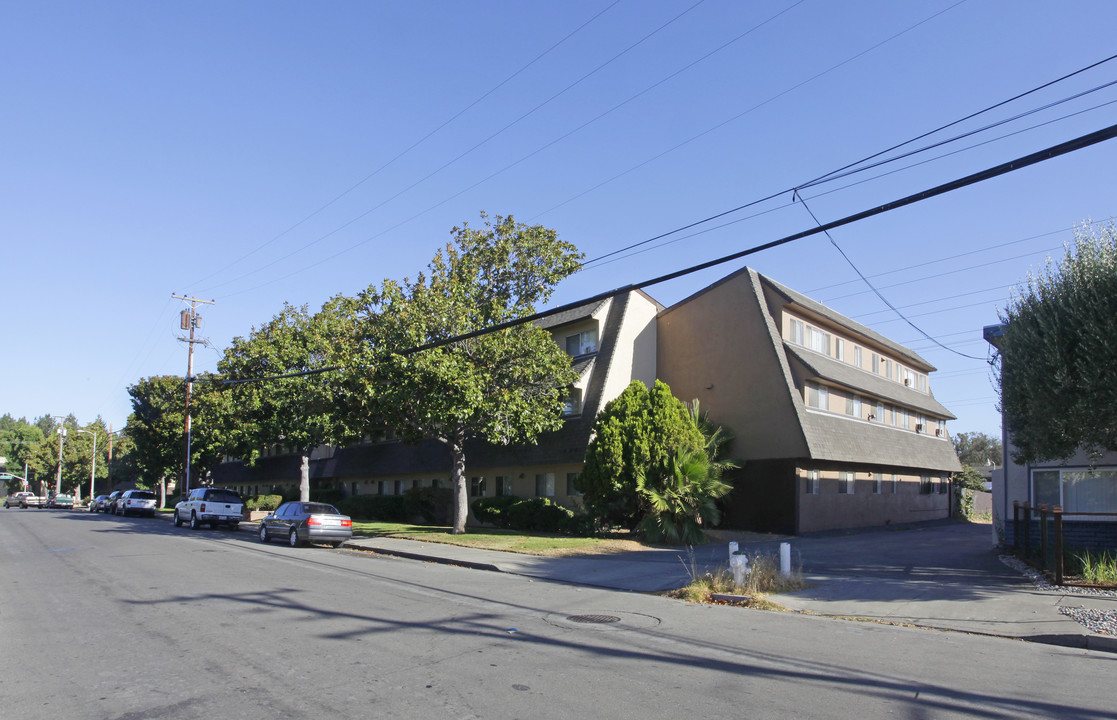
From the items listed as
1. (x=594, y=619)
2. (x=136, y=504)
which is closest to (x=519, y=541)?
(x=594, y=619)

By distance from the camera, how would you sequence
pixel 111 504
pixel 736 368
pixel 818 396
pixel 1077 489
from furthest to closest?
pixel 111 504 → pixel 736 368 → pixel 818 396 → pixel 1077 489

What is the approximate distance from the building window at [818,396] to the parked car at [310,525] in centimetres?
1620

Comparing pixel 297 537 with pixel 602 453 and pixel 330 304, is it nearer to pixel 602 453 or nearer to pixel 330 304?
pixel 602 453

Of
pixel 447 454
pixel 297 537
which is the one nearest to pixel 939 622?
pixel 297 537

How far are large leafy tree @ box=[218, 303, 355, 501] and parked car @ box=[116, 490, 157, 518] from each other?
989 cm

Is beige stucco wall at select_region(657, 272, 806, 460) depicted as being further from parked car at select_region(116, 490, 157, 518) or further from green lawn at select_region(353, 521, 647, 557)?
parked car at select_region(116, 490, 157, 518)

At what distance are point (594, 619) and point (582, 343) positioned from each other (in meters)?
A: 21.2

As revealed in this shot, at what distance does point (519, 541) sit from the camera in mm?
22094

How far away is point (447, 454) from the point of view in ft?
113

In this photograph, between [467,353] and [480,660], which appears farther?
[467,353]

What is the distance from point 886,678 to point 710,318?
22055 mm

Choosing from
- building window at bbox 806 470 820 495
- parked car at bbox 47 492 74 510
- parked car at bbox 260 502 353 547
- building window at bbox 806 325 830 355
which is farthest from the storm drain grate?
parked car at bbox 47 492 74 510

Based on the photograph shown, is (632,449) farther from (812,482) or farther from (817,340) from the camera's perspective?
(817,340)

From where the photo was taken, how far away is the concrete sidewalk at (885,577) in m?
10.4
